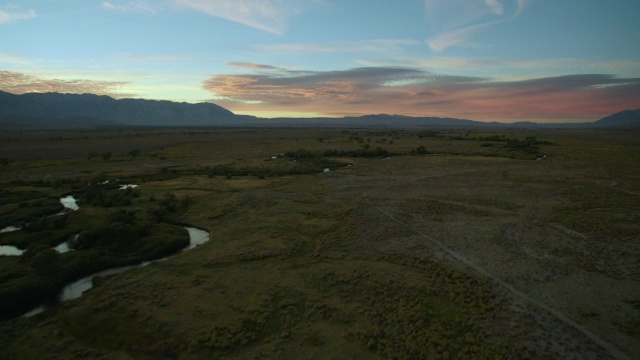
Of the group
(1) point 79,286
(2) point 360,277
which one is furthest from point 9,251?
(2) point 360,277

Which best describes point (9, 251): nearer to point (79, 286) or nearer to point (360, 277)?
point (79, 286)

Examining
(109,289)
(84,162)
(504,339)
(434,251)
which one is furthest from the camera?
(84,162)

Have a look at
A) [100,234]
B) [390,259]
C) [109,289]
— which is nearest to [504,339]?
[390,259]

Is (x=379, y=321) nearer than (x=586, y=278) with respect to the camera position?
Yes

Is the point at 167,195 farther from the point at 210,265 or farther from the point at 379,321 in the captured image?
the point at 379,321

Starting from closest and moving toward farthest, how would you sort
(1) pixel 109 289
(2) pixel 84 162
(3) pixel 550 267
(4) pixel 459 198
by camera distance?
(1) pixel 109 289 < (3) pixel 550 267 < (4) pixel 459 198 < (2) pixel 84 162

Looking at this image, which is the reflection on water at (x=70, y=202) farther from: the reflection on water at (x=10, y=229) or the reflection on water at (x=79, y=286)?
the reflection on water at (x=79, y=286)

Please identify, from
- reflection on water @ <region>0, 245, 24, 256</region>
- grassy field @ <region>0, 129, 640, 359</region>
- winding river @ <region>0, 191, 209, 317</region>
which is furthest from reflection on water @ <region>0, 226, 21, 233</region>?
reflection on water @ <region>0, 245, 24, 256</region>

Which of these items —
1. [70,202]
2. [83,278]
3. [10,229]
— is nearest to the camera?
[83,278]

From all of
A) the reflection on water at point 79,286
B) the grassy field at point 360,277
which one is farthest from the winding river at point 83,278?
the grassy field at point 360,277
